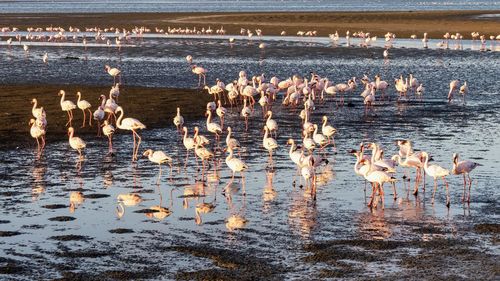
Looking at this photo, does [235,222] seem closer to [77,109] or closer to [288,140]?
[288,140]

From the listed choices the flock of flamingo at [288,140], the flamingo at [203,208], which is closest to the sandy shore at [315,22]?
the flock of flamingo at [288,140]

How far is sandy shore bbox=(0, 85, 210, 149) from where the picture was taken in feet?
85.5

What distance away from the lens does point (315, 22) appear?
90.3 meters

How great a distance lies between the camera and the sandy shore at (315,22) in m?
78.1

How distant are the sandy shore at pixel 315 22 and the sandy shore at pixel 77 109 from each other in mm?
39613

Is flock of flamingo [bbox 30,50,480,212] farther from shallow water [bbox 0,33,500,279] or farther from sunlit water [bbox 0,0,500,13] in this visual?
Answer: sunlit water [bbox 0,0,500,13]

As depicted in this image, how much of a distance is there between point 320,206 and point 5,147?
9766mm

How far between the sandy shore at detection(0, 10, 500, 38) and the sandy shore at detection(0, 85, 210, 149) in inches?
1560

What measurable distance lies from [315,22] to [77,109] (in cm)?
6199

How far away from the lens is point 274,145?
2125 centimetres

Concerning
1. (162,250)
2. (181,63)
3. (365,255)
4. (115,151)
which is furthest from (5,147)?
(181,63)

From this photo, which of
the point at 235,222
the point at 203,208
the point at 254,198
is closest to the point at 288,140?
the point at 254,198

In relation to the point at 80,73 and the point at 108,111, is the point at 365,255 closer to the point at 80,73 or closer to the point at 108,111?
the point at 108,111

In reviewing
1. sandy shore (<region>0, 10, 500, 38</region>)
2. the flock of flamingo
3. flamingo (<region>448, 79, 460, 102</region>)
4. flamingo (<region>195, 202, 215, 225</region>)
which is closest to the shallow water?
flamingo (<region>195, 202, 215, 225</region>)
